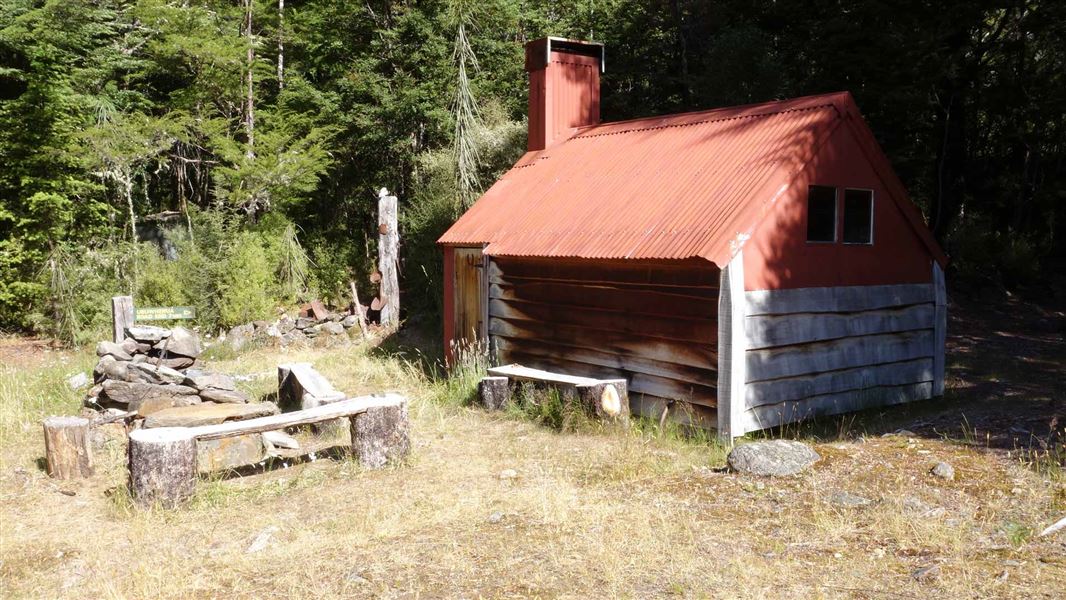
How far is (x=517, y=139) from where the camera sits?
18359 millimetres

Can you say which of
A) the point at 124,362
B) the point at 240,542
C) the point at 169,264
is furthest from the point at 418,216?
the point at 240,542

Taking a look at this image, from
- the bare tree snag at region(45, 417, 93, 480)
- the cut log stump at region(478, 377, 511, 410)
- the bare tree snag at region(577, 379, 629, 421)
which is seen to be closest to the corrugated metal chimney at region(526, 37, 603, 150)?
the cut log stump at region(478, 377, 511, 410)

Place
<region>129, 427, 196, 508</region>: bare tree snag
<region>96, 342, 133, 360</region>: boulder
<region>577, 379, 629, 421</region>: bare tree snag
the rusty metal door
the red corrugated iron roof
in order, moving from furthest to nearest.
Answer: the rusty metal door < <region>96, 342, 133, 360</region>: boulder < <region>577, 379, 629, 421</region>: bare tree snag < the red corrugated iron roof < <region>129, 427, 196, 508</region>: bare tree snag

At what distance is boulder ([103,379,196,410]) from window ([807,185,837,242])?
830 cm

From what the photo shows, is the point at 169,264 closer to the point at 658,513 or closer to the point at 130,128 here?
the point at 130,128

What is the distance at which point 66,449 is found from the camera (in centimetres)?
801

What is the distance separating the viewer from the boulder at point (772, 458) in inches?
303

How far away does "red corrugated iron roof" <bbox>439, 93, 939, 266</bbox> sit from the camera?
939cm

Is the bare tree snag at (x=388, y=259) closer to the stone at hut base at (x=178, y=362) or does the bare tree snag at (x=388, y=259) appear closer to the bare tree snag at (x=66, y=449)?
the stone at hut base at (x=178, y=362)

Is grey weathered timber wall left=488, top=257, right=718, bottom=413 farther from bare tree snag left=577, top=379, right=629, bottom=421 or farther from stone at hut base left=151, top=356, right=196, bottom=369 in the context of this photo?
stone at hut base left=151, top=356, right=196, bottom=369

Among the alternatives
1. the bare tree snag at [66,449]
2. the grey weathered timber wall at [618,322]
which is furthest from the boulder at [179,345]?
the grey weathered timber wall at [618,322]

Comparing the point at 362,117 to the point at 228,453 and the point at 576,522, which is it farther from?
the point at 576,522

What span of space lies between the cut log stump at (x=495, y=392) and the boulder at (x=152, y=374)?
12.9 ft

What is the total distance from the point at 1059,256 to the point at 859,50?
31.2ft
